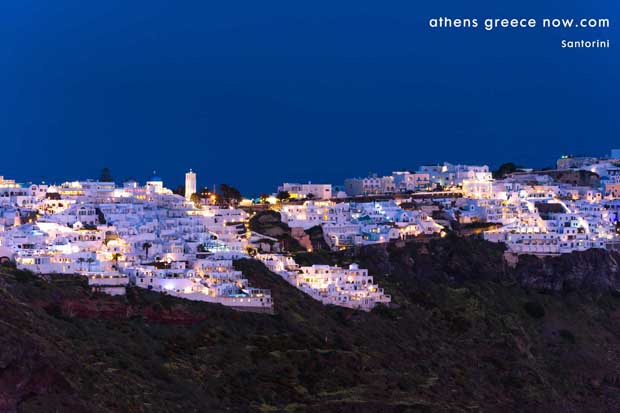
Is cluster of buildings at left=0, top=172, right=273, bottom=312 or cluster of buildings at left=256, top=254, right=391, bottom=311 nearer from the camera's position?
cluster of buildings at left=0, top=172, right=273, bottom=312

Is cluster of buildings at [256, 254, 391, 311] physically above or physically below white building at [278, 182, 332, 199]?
below

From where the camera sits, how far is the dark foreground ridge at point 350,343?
5956cm

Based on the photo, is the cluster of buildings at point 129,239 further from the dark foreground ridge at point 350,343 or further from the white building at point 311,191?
the white building at point 311,191

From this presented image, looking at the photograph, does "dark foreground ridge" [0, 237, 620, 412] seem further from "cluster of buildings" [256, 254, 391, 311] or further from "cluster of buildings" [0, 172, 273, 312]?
"cluster of buildings" [0, 172, 273, 312]

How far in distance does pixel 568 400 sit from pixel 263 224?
98.2ft

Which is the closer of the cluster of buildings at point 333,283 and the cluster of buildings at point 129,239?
the cluster of buildings at point 129,239

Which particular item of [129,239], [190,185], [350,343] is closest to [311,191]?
[190,185]

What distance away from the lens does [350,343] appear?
247 ft

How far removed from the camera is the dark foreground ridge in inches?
2345

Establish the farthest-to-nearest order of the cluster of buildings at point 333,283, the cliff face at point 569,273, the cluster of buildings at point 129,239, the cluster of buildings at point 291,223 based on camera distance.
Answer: the cliff face at point 569,273
the cluster of buildings at point 333,283
the cluster of buildings at point 291,223
the cluster of buildings at point 129,239

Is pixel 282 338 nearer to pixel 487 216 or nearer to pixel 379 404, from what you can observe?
pixel 379 404

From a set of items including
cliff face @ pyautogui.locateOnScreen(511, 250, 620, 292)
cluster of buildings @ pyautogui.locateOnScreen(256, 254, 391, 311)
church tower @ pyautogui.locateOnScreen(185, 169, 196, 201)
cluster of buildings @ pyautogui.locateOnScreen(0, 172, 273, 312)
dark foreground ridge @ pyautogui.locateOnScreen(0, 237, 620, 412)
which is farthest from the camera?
church tower @ pyautogui.locateOnScreen(185, 169, 196, 201)

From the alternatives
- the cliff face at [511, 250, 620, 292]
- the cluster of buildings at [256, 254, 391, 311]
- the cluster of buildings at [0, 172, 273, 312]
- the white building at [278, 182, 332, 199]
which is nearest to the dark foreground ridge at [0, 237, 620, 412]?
the cliff face at [511, 250, 620, 292]

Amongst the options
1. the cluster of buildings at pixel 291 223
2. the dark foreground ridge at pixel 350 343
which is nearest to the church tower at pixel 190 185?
the cluster of buildings at pixel 291 223
